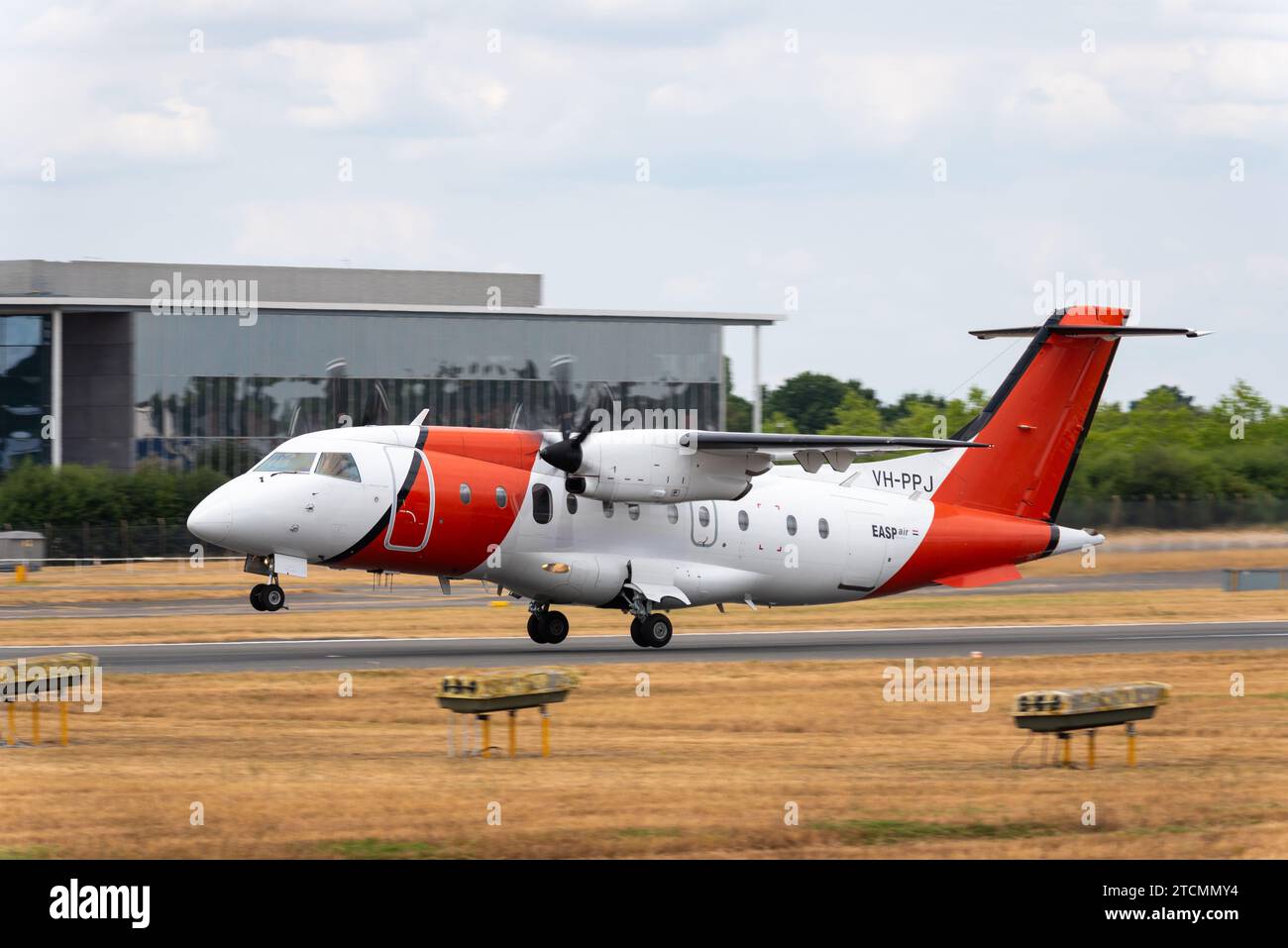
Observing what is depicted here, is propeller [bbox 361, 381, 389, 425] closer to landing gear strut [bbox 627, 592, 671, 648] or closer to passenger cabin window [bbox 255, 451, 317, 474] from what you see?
landing gear strut [bbox 627, 592, 671, 648]

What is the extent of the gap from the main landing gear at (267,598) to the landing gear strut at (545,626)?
5.55m

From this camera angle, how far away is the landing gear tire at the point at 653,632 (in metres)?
26.6

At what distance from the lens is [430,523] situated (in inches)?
963

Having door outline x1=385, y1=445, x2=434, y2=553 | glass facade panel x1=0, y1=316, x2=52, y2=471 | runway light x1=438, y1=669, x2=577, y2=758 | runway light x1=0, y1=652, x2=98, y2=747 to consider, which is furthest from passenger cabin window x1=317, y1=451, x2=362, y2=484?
glass facade panel x1=0, y1=316, x2=52, y2=471

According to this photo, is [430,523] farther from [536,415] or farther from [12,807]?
[536,415]

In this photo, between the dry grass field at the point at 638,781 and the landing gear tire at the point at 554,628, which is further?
the landing gear tire at the point at 554,628

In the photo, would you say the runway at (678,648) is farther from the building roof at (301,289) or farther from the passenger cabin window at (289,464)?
the building roof at (301,289)

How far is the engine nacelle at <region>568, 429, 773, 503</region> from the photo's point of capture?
25.2m

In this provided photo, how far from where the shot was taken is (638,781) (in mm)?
15000

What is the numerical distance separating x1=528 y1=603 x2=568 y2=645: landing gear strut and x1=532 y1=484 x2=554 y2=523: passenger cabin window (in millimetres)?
2228

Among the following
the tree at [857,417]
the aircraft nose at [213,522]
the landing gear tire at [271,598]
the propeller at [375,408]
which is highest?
the tree at [857,417]

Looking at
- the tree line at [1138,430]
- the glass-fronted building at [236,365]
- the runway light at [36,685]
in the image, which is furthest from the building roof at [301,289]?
the runway light at [36,685]

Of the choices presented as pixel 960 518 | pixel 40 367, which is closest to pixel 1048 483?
pixel 960 518
